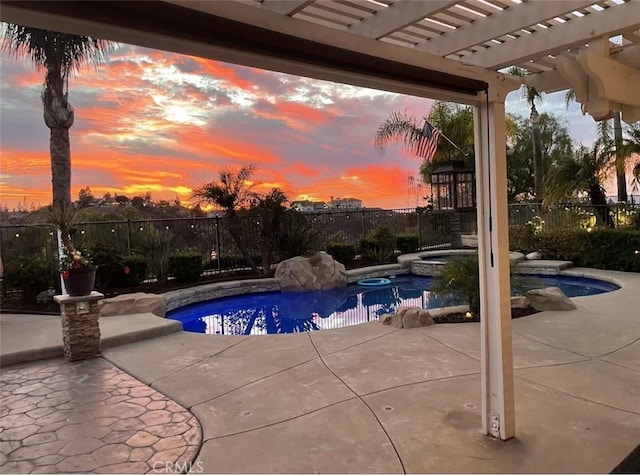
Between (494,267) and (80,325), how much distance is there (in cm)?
403

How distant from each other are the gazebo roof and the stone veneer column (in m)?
3.65

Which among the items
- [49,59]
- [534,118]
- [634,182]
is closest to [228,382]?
[49,59]

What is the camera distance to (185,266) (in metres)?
9.29

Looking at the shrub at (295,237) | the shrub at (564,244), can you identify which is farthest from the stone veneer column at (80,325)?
the shrub at (564,244)

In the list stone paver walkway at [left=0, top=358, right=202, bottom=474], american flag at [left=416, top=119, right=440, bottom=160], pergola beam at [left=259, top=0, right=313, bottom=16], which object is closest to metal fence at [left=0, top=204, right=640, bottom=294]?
american flag at [left=416, top=119, right=440, bottom=160]

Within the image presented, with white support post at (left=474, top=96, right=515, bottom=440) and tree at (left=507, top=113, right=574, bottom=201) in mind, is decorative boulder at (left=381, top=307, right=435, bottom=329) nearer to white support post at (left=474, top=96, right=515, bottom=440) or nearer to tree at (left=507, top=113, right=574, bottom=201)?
white support post at (left=474, top=96, right=515, bottom=440)

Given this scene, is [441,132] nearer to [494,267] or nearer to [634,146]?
[634,146]

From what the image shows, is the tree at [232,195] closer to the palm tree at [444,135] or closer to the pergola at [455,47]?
the palm tree at [444,135]

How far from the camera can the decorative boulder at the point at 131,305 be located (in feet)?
20.9

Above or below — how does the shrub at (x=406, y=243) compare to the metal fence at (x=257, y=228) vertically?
below

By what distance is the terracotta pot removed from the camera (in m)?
4.58

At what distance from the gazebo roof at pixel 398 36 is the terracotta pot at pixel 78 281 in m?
3.60

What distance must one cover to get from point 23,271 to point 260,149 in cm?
711

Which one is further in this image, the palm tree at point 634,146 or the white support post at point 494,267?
the palm tree at point 634,146
